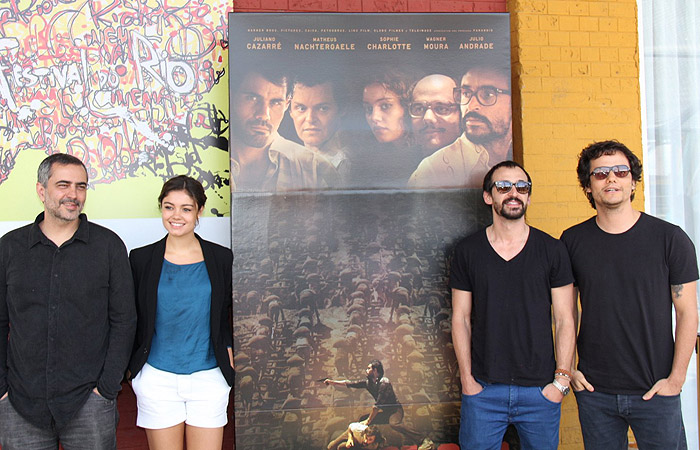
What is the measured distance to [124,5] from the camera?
3166 mm

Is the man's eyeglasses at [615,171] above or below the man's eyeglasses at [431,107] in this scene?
below

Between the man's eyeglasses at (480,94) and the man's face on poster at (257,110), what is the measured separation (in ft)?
3.16

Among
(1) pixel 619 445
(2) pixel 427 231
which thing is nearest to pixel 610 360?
(1) pixel 619 445

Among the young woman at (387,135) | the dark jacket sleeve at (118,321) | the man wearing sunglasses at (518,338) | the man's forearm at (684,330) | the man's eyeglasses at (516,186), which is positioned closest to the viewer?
the man's forearm at (684,330)

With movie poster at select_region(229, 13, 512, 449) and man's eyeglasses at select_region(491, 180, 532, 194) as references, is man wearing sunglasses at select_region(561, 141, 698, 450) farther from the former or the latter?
movie poster at select_region(229, 13, 512, 449)

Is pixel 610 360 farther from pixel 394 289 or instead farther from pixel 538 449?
pixel 394 289

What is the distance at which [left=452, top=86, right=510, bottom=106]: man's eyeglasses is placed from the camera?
10.2 ft

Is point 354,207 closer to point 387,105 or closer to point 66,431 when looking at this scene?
point 387,105

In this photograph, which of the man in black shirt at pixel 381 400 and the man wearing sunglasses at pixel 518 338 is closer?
the man wearing sunglasses at pixel 518 338

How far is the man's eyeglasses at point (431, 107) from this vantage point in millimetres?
3094

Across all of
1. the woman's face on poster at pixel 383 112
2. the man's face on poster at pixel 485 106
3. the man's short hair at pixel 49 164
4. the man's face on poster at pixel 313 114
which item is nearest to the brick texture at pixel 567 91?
the man's face on poster at pixel 485 106

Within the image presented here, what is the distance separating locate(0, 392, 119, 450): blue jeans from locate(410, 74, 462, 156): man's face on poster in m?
2.06

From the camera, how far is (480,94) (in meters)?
3.13

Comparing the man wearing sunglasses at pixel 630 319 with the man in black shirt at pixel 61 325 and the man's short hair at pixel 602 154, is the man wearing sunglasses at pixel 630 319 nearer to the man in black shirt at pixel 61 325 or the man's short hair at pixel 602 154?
the man's short hair at pixel 602 154
